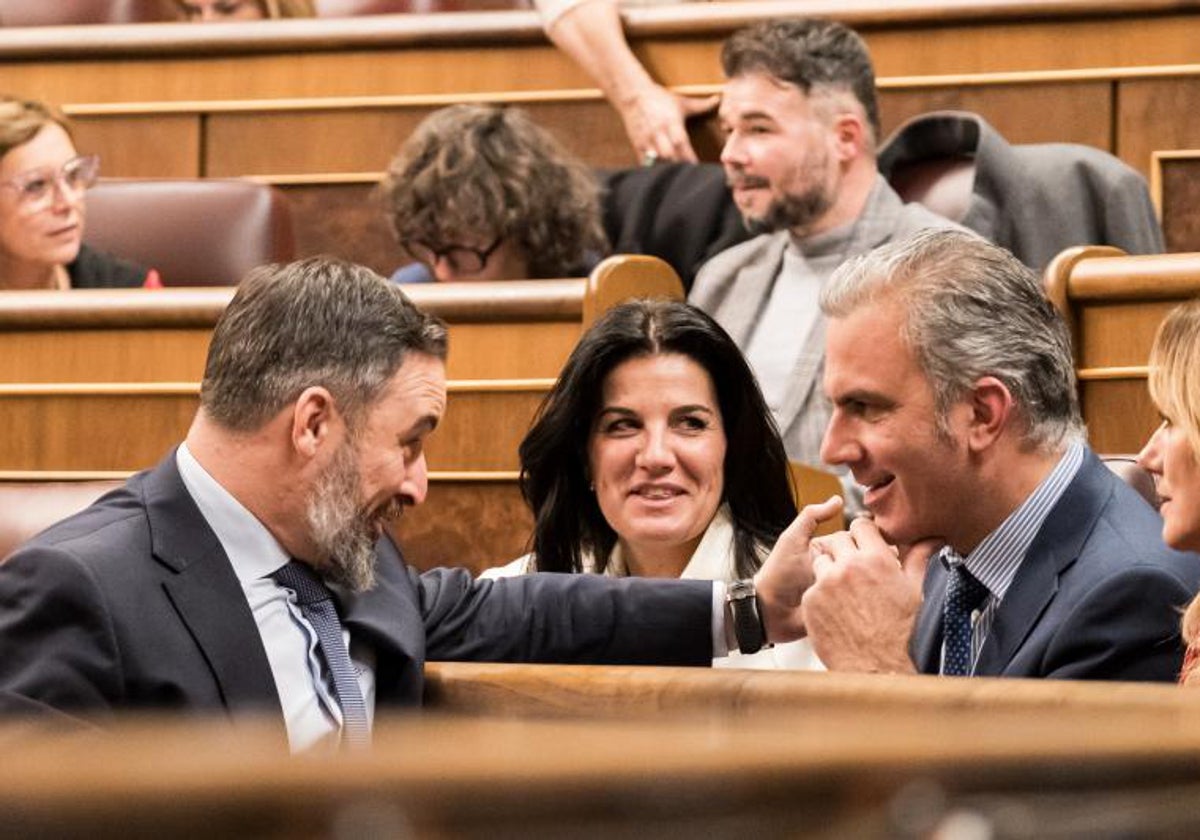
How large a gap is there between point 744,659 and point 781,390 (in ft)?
1.47

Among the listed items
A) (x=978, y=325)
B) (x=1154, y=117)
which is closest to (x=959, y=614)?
(x=978, y=325)

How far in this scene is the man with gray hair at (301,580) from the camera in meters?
0.82

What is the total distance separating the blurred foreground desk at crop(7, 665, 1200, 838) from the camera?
0.21m

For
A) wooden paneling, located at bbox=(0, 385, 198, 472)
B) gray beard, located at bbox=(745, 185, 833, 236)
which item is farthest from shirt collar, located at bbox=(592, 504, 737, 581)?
gray beard, located at bbox=(745, 185, 833, 236)

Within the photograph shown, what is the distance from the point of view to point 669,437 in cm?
120

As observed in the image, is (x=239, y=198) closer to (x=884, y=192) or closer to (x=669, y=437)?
(x=884, y=192)

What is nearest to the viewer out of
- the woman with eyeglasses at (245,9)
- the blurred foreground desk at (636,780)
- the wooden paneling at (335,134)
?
the blurred foreground desk at (636,780)

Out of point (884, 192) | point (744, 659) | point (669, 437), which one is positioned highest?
point (884, 192)

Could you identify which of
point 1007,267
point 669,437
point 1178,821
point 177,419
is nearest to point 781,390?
point 669,437

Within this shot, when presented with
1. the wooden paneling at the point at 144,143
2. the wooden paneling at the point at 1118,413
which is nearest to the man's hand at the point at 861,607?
the wooden paneling at the point at 1118,413

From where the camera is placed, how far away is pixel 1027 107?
1850 mm

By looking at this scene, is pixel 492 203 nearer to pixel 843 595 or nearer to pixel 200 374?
pixel 200 374

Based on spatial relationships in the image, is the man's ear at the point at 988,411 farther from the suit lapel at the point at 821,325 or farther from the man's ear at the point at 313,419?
the suit lapel at the point at 821,325

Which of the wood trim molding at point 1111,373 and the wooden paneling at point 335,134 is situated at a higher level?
the wooden paneling at point 335,134
